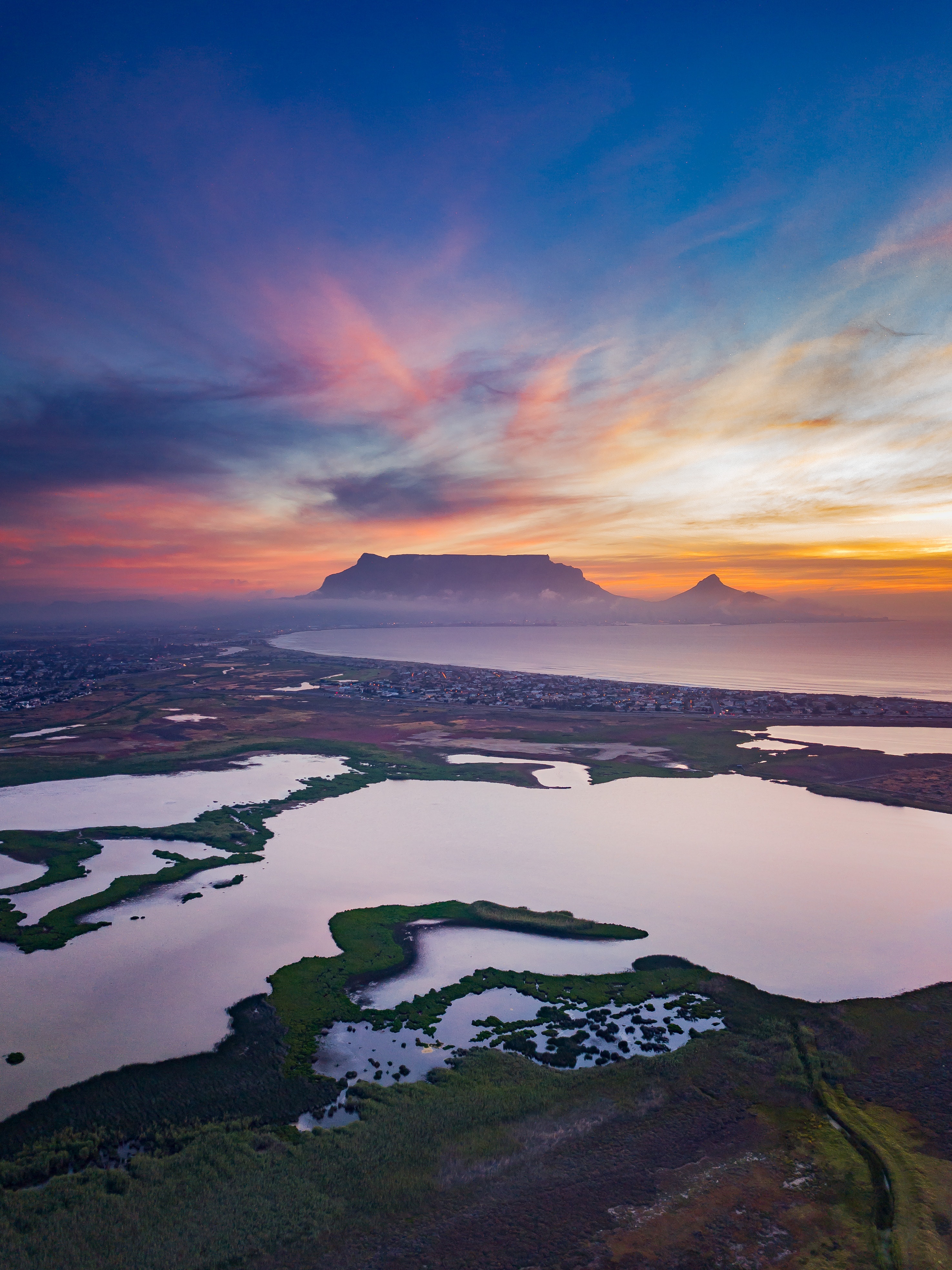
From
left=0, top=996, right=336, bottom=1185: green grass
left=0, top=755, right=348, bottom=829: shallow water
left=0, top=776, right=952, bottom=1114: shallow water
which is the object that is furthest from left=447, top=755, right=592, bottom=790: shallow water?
left=0, top=996, right=336, bottom=1185: green grass

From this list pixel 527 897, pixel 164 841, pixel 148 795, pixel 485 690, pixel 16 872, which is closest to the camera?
pixel 527 897

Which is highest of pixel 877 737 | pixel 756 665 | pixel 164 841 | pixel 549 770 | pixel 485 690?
pixel 756 665

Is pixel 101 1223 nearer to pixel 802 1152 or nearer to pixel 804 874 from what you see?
pixel 802 1152

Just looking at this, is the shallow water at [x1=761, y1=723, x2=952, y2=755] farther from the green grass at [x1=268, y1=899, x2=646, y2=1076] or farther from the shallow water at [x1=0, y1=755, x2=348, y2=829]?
the shallow water at [x1=0, y1=755, x2=348, y2=829]

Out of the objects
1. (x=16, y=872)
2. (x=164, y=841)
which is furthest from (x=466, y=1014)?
(x=16, y=872)

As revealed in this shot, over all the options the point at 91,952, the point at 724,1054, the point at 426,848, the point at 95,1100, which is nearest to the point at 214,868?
the point at 91,952

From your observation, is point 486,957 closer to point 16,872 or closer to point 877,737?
point 16,872
